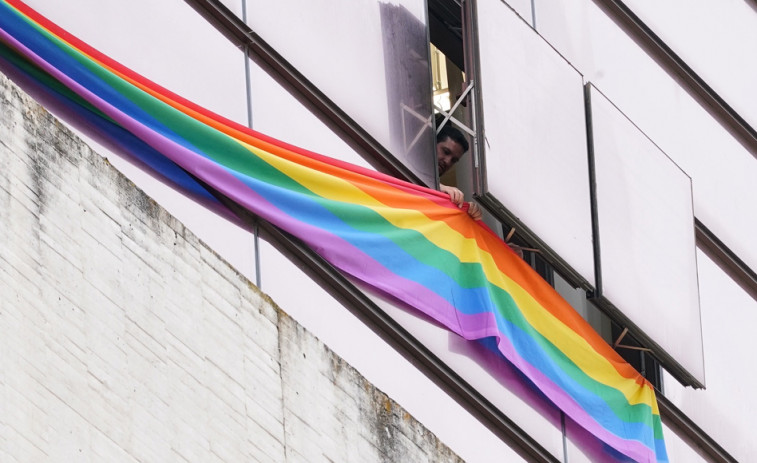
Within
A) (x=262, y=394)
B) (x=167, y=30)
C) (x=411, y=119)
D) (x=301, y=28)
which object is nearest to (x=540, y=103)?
(x=411, y=119)

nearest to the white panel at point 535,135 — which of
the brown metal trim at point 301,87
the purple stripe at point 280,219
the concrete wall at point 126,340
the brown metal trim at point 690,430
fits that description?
the brown metal trim at point 301,87

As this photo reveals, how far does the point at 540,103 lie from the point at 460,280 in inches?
A: 45.8

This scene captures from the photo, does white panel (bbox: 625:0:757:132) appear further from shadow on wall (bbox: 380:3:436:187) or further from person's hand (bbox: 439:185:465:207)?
person's hand (bbox: 439:185:465:207)

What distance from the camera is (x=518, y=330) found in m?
11.5

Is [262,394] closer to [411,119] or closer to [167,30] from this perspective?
[167,30]

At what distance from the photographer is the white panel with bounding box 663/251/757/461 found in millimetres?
13266

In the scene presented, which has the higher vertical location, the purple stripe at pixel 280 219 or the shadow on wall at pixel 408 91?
the shadow on wall at pixel 408 91

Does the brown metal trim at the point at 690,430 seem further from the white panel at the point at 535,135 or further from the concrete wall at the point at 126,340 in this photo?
the concrete wall at the point at 126,340

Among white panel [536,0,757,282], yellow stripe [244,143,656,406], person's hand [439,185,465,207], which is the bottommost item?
yellow stripe [244,143,656,406]

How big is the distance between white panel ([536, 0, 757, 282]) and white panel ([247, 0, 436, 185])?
1531 mm

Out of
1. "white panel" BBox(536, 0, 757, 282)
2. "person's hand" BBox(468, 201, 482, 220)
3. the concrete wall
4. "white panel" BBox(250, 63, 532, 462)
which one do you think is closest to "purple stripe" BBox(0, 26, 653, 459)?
"white panel" BBox(250, 63, 532, 462)

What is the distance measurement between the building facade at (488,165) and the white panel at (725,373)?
14 mm

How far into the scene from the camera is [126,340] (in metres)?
7.58

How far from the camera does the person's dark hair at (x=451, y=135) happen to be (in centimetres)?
1178
